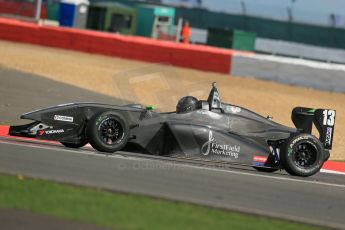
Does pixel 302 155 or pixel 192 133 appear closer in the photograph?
pixel 192 133

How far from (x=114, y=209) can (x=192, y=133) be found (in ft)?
12.0

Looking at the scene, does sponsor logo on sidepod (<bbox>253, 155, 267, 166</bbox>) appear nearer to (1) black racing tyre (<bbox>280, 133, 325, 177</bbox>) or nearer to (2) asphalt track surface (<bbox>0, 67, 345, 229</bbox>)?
(2) asphalt track surface (<bbox>0, 67, 345, 229</bbox>)

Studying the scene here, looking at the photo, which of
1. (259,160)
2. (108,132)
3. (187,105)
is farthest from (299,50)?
(108,132)

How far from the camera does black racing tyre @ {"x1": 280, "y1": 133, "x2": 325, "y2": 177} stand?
11.5 m

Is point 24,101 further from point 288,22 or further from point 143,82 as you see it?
point 288,22

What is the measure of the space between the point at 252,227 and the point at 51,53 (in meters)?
21.0

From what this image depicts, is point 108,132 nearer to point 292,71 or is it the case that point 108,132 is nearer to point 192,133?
point 192,133

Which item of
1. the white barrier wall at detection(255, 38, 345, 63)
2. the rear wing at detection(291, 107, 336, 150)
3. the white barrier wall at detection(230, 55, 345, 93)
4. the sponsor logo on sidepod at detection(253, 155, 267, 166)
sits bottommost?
the sponsor logo on sidepod at detection(253, 155, 267, 166)

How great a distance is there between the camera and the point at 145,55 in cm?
2783

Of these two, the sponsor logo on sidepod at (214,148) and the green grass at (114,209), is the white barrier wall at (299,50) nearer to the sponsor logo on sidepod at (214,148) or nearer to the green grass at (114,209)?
the sponsor logo on sidepod at (214,148)

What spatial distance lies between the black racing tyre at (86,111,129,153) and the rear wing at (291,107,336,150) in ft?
9.82

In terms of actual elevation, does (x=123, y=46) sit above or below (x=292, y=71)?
above

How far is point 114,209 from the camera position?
24.6 feet

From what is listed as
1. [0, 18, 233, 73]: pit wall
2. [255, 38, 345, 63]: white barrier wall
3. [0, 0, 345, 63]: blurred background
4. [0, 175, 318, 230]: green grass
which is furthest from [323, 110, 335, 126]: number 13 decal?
[0, 0, 345, 63]: blurred background
